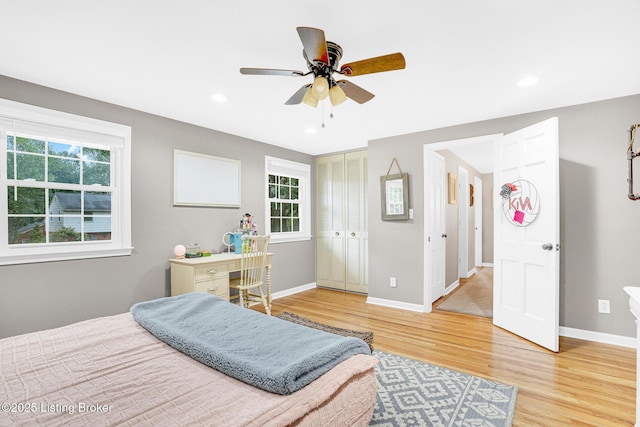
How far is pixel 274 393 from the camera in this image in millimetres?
1104

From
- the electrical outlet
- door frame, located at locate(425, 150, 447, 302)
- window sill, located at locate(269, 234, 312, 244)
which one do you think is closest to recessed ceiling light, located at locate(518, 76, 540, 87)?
door frame, located at locate(425, 150, 447, 302)

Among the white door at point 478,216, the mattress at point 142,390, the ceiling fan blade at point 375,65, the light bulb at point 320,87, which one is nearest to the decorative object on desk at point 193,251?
the mattress at point 142,390

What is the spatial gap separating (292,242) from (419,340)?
2.53 m

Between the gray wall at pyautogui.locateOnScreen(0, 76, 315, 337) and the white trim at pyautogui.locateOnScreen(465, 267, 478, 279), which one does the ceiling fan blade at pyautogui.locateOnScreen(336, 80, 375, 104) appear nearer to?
the gray wall at pyautogui.locateOnScreen(0, 76, 315, 337)

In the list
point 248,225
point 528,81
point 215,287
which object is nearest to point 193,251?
point 215,287

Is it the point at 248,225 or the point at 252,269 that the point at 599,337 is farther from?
the point at 248,225

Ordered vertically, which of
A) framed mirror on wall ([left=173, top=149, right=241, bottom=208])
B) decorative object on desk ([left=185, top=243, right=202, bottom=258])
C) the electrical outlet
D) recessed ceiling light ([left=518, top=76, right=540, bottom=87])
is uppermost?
recessed ceiling light ([left=518, top=76, right=540, bottom=87])

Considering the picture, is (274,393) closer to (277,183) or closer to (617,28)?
(617,28)

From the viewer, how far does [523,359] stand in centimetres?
260

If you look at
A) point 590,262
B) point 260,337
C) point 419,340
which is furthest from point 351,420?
point 590,262

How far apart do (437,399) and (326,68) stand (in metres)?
2.29

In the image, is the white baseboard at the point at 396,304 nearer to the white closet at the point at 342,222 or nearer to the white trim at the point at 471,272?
the white closet at the point at 342,222

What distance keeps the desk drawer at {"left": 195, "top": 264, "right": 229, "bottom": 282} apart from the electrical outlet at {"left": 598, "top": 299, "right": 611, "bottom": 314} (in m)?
3.81

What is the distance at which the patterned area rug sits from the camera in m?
1.81
